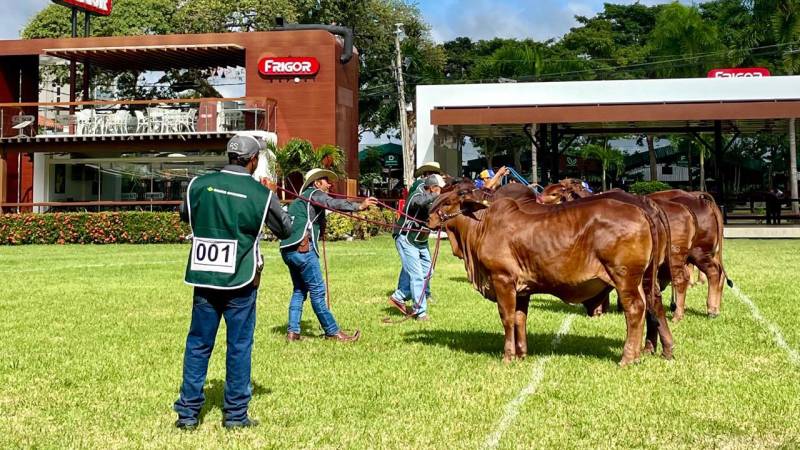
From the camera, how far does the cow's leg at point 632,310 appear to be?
7.57 metres

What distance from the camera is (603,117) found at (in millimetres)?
27312

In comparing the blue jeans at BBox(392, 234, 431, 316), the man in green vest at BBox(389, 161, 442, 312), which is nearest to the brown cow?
the man in green vest at BBox(389, 161, 442, 312)

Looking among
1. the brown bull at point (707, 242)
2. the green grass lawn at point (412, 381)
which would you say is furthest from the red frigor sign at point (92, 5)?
the brown bull at point (707, 242)

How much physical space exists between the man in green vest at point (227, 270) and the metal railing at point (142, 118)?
2537 cm

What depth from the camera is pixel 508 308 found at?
7945mm

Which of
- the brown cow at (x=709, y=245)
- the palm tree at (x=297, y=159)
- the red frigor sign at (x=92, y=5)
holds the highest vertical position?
the red frigor sign at (x=92, y=5)

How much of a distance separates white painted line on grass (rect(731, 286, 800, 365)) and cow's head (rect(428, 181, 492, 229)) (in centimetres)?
344

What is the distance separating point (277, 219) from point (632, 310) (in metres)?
3.59

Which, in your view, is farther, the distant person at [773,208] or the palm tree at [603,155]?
the palm tree at [603,155]

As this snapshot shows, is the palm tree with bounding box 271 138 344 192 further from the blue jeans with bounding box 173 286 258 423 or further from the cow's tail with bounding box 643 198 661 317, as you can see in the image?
the blue jeans with bounding box 173 286 258 423

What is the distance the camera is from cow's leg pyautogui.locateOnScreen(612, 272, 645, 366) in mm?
7570

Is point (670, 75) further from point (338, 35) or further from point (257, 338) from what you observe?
point (257, 338)

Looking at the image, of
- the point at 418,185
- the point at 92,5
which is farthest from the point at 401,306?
the point at 92,5

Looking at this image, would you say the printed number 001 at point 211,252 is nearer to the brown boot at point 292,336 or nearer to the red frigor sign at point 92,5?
the brown boot at point 292,336
